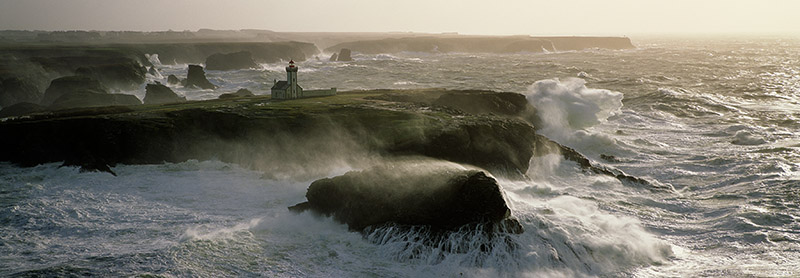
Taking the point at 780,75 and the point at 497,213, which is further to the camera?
the point at 780,75

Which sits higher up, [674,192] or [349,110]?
[349,110]

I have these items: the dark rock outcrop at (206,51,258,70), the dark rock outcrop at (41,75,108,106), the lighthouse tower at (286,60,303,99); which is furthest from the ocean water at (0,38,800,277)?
the dark rock outcrop at (206,51,258,70)

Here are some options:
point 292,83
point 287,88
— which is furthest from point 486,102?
point 287,88

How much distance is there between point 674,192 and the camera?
27375 mm

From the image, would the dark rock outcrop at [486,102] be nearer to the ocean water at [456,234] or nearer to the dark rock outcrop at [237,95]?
the ocean water at [456,234]

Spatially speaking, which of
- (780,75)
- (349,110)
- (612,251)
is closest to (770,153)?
(612,251)

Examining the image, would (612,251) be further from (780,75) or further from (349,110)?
(780,75)

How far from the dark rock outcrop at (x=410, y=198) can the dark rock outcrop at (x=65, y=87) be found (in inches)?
1880

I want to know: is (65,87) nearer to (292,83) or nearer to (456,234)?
(292,83)

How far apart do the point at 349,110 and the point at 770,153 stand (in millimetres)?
26420

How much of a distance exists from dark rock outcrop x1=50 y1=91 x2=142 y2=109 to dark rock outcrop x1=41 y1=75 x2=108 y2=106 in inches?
147

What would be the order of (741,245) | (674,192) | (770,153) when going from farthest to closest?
(770,153)
(674,192)
(741,245)

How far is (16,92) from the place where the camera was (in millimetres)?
60656

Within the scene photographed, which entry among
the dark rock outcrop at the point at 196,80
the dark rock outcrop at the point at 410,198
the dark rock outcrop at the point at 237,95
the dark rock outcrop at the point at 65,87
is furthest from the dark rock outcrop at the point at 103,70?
the dark rock outcrop at the point at 410,198
